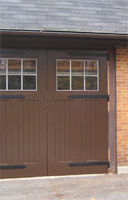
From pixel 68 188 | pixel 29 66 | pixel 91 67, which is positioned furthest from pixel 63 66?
pixel 68 188

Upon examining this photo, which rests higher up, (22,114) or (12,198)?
(22,114)

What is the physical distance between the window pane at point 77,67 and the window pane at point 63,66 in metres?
0.12

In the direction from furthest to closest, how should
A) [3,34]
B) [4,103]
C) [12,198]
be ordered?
[4,103] < [3,34] < [12,198]

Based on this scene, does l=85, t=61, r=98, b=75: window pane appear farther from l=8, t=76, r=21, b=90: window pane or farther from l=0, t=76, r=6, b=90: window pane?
l=0, t=76, r=6, b=90: window pane

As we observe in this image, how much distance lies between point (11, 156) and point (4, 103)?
1027 millimetres

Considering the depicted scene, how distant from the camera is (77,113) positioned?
5152mm

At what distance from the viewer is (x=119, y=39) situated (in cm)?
498

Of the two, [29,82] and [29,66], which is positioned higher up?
[29,66]

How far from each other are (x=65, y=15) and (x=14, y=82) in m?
1.72

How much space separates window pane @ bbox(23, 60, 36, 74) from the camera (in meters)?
5.05

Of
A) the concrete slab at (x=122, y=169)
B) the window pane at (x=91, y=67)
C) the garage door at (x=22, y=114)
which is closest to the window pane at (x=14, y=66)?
the garage door at (x=22, y=114)

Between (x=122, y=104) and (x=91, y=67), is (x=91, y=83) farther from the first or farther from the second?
(x=122, y=104)

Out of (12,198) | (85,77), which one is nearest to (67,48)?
(85,77)

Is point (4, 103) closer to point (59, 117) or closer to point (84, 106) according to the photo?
point (59, 117)
